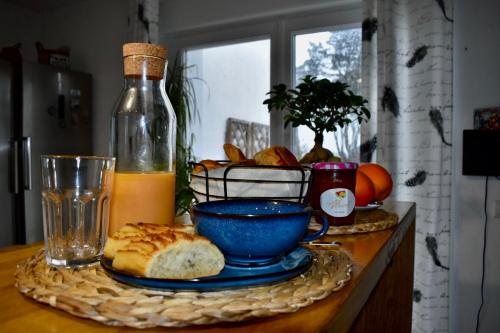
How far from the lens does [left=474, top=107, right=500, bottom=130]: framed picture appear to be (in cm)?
203

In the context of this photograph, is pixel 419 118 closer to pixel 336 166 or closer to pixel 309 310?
pixel 336 166

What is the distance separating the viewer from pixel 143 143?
584 millimetres

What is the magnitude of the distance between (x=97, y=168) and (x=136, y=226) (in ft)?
0.33

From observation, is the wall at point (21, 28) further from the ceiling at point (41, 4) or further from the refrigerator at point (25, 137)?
the refrigerator at point (25, 137)

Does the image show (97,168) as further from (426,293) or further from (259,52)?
(259,52)

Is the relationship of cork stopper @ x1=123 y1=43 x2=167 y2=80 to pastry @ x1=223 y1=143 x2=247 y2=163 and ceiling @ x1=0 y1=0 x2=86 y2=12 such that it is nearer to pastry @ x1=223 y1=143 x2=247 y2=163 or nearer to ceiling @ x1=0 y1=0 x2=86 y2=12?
pastry @ x1=223 y1=143 x2=247 y2=163

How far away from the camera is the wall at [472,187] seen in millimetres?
2070

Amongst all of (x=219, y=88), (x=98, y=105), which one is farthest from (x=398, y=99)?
(x=98, y=105)

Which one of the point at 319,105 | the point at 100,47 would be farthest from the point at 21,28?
the point at 319,105

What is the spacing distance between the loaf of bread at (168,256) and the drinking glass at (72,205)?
0.09 meters

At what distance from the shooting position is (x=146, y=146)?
59 centimetres

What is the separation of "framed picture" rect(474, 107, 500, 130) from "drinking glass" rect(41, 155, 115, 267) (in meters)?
2.11

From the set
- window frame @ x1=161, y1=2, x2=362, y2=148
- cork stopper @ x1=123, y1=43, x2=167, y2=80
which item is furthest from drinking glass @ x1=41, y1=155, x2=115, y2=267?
window frame @ x1=161, y1=2, x2=362, y2=148

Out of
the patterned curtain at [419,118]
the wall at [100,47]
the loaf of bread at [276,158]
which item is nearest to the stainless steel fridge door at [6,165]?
the wall at [100,47]
